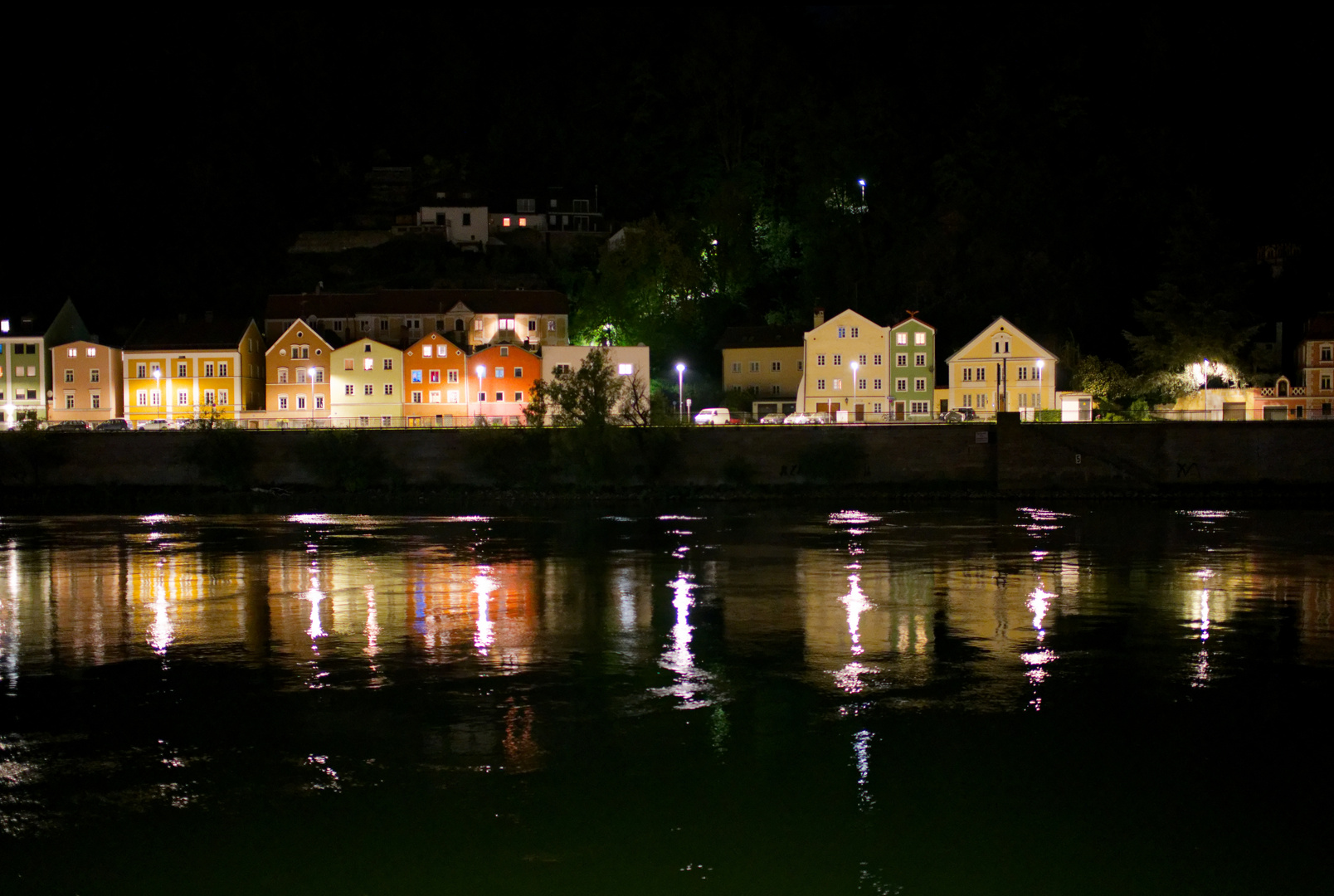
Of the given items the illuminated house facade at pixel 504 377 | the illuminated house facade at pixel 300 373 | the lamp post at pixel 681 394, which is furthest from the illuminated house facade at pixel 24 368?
the lamp post at pixel 681 394

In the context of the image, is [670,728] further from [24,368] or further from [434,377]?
[24,368]

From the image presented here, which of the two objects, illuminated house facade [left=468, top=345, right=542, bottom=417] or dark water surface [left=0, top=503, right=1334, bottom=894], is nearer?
dark water surface [left=0, top=503, right=1334, bottom=894]

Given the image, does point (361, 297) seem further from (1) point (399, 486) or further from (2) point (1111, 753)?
(2) point (1111, 753)

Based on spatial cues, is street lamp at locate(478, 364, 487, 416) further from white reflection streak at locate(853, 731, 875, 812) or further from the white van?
white reflection streak at locate(853, 731, 875, 812)

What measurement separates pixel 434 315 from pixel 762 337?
18155 mm

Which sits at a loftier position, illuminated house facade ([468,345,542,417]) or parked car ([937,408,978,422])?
illuminated house facade ([468,345,542,417])

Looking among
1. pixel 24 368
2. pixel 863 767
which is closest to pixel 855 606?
pixel 863 767

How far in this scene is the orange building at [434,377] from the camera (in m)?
62.9

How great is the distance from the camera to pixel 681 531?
37344 millimetres

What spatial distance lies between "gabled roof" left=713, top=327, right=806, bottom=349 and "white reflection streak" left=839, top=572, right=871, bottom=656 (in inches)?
1403

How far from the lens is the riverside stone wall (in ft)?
154

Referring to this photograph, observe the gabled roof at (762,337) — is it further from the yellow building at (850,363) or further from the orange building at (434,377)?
the orange building at (434,377)

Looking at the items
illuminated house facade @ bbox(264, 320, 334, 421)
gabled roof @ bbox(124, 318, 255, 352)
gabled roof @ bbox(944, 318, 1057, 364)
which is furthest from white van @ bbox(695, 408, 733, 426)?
gabled roof @ bbox(124, 318, 255, 352)

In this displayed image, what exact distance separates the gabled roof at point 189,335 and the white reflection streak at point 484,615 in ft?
132
